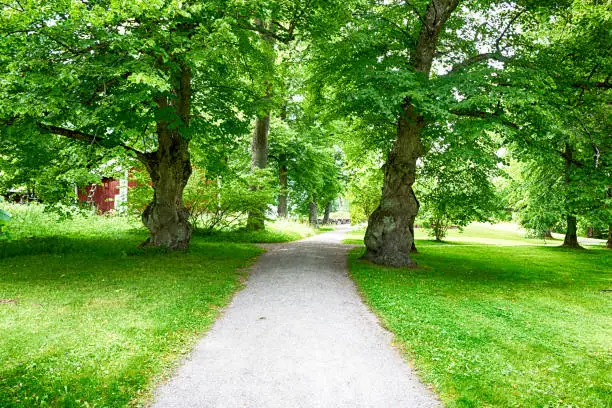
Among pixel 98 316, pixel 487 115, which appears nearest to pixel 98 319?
pixel 98 316

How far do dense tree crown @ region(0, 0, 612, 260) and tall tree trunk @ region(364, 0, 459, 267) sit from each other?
1.8 inches

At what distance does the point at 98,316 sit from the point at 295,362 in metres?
3.53

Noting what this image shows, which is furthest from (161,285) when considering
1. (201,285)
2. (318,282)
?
(318,282)

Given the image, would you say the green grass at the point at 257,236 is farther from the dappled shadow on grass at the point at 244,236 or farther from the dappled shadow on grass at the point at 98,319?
the dappled shadow on grass at the point at 98,319

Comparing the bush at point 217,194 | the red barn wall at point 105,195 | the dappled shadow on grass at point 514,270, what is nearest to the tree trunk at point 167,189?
the bush at point 217,194

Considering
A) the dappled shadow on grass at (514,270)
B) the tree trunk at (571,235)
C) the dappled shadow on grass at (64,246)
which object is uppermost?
the tree trunk at (571,235)

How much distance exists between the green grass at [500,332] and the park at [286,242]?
5 cm

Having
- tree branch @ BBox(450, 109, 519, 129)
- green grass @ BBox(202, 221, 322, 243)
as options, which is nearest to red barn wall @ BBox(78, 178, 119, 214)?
green grass @ BBox(202, 221, 322, 243)

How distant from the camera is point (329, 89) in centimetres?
1656

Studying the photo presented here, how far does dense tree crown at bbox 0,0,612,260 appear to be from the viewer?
836 centimetres

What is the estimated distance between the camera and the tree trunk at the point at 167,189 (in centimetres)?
1380

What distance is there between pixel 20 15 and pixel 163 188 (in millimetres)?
7079

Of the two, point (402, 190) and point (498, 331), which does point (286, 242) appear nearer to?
point (402, 190)

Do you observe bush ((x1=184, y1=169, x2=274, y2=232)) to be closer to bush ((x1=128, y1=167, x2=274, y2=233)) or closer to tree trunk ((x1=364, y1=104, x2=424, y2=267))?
bush ((x1=128, y1=167, x2=274, y2=233))
